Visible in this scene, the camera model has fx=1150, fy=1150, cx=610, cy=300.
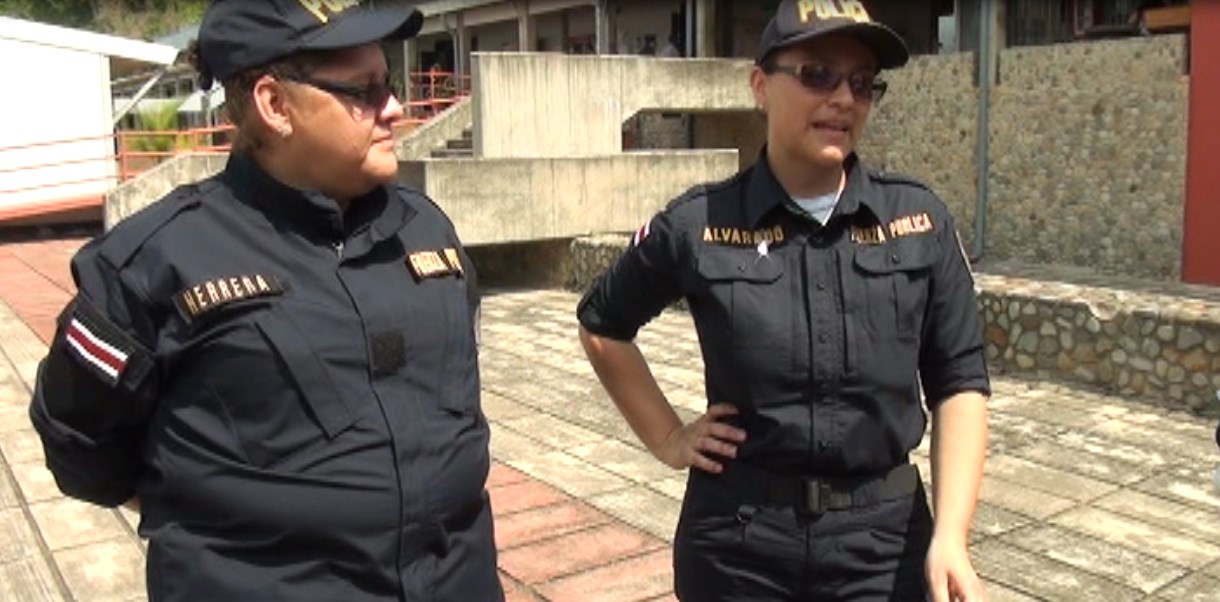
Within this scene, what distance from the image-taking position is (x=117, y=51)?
16.3 metres

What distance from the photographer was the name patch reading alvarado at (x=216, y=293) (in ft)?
5.27

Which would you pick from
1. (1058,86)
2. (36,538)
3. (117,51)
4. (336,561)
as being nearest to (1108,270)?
(1058,86)

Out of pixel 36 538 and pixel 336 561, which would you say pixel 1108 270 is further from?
pixel 336 561

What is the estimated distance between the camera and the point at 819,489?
1885mm

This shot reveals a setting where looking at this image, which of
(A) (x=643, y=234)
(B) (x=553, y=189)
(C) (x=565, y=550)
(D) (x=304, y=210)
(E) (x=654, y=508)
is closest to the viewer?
(D) (x=304, y=210)

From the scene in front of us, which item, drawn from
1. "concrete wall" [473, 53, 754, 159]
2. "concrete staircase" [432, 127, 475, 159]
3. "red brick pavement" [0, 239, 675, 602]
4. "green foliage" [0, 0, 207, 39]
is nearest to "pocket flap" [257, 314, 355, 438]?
"red brick pavement" [0, 239, 675, 602]

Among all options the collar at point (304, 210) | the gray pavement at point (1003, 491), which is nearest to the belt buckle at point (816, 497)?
the collar at point (304, 210)

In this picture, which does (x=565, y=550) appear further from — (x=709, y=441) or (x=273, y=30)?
(x=273, y=30)

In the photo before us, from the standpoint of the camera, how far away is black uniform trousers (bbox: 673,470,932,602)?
1878 mm

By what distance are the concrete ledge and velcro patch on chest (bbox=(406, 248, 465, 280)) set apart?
5.12 m

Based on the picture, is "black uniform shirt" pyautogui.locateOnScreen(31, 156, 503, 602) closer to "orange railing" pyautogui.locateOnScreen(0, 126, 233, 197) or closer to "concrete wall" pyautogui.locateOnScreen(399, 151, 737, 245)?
"concrete wall" pyautogui.locateOnScreen(399, 151, 737, 245)

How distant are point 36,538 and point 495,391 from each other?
3.05 meters

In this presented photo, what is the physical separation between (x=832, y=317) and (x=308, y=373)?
2.77 ft

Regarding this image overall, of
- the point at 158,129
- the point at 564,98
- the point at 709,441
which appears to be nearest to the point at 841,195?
the point at 709,441
